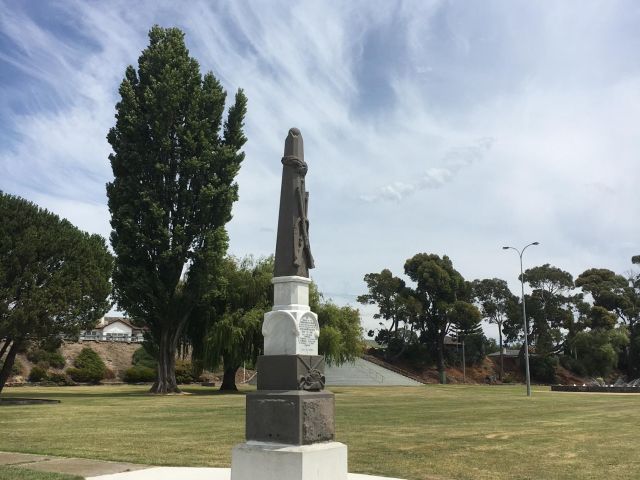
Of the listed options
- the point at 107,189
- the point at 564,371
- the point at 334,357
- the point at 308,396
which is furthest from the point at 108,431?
the point at 564,371

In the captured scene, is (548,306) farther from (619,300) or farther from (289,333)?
(289,333)

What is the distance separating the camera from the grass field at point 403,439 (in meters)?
9.86

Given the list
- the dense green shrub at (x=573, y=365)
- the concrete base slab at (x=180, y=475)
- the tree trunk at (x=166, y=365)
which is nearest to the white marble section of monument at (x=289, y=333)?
the concrete base slab at (x=180, y=475)

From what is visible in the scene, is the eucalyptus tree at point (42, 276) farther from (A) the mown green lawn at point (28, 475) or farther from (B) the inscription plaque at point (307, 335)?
(B) the inscription plaque at point (307, 335)

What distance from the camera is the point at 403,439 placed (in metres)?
13.2

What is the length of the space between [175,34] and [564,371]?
58.1 metres

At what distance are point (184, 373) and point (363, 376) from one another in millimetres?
16218

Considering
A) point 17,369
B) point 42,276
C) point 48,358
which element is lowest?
point 17,369

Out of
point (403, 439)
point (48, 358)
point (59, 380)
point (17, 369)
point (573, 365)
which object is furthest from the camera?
point (573, 365)

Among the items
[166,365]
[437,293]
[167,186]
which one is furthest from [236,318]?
[437,293]

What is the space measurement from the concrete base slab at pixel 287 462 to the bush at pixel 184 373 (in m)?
45.5

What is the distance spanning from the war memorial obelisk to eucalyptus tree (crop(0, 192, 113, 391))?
2009 centimetres

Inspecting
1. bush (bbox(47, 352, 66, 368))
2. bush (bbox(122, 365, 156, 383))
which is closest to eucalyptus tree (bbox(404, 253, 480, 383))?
bush (bbox(122, 365, 156, 383))

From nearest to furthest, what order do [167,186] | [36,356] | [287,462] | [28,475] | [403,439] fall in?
[287,462] < [28,475] < [403,439] < [167,186] < [36,356]
